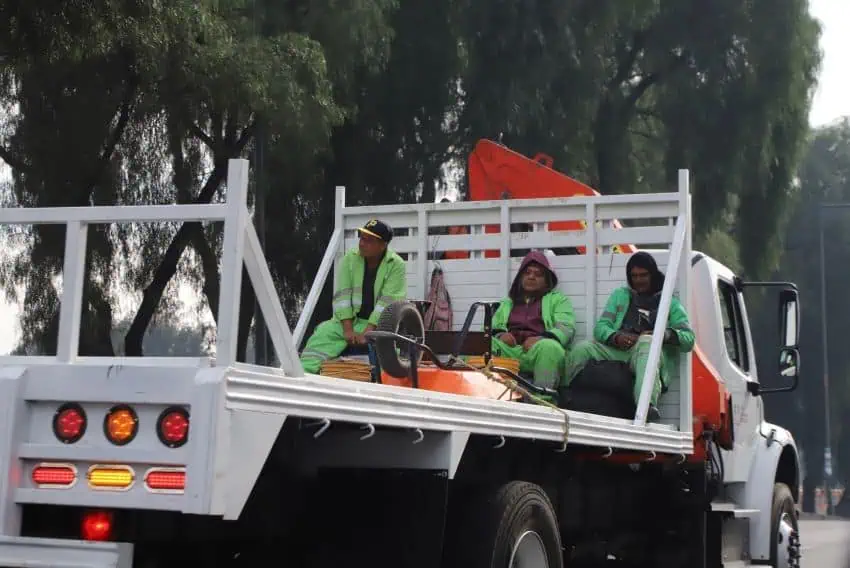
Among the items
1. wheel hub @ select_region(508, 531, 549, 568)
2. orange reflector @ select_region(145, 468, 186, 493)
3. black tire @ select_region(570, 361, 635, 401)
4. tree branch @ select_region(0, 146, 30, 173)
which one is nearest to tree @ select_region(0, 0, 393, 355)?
tree branch @ select_region(0, 146, 30, 173)

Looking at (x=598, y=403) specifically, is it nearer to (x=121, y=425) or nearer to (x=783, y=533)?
(x=783, y=533)

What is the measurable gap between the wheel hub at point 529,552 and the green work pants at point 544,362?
245 cm

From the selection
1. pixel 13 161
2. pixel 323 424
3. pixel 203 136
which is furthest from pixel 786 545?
pixel 13 161

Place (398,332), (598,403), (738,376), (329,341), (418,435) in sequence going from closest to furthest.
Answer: (418,435) < (398,332) < (598,403) < (329,341) < (738,376)

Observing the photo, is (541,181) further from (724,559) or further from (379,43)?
(379,43)

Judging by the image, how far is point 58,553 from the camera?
14.4 ft

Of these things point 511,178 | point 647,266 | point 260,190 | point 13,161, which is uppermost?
point 13,161

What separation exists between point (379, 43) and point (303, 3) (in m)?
1.44

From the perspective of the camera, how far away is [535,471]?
6.62m

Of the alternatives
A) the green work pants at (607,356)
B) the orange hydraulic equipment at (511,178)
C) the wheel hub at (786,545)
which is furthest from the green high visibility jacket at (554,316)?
the wheel hub at (786,545)

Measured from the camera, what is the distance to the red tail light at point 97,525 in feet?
14.7

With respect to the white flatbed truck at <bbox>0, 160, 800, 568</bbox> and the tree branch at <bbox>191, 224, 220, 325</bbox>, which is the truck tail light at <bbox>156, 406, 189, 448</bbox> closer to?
the white flatbed truck at <bbox>0, 160, 800, 568</bbox>

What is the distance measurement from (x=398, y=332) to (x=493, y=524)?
143 centimetres

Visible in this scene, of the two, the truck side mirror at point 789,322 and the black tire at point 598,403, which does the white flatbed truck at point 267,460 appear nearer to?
the black tire at point 598,403
